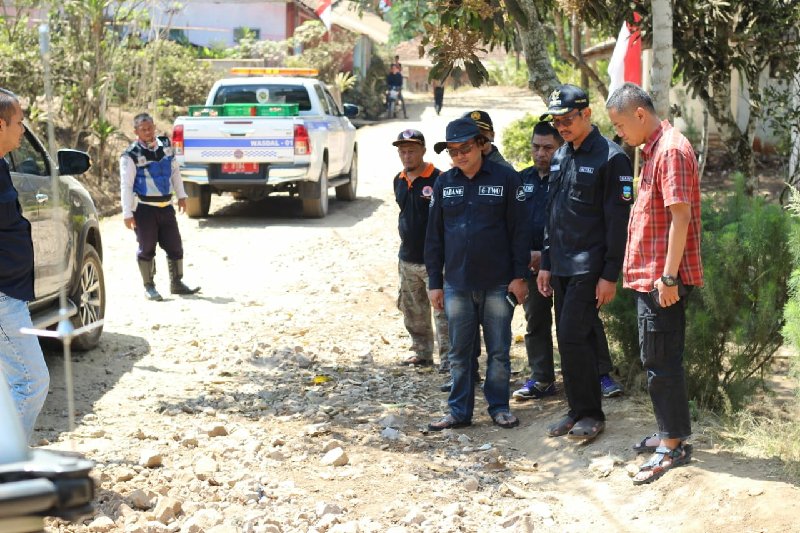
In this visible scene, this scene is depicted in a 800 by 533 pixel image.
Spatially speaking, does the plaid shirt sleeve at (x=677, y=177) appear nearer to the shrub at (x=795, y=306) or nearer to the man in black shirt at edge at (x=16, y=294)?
the shrub at (x=795, y=306)

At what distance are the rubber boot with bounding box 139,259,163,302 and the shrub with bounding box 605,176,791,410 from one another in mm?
5901

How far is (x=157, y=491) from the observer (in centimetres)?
535

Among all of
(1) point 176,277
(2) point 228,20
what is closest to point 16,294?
(1) point 176,277

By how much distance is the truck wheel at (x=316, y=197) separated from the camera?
1568 centimetres

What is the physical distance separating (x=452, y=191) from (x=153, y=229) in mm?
4904

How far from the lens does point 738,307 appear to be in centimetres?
622

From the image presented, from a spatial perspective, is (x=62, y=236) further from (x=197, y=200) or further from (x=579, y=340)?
(x=197, y=200)

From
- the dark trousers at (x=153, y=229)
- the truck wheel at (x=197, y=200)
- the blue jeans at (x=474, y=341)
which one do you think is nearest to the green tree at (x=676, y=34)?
the blue jeans at (x=474, y=341)

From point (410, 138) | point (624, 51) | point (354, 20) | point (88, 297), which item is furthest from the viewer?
point (354, 20)

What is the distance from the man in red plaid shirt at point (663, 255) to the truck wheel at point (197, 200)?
433 inches

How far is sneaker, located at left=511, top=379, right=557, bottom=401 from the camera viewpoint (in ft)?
23.7

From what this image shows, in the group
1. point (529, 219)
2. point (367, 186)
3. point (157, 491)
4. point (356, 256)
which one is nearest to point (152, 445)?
point (157, 491)

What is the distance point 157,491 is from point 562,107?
9.50 feet

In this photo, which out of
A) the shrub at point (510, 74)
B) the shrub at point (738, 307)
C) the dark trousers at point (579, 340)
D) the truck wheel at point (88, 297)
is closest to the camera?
the dark trousers at point (579, 340)
